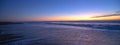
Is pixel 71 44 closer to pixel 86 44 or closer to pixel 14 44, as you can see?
pixel 86 44

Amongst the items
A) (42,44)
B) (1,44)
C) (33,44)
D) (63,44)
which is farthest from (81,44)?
(1,44)

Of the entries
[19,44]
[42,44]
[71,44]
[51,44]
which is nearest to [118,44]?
[71,44]

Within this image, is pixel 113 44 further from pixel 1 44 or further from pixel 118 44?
pixel 1 44

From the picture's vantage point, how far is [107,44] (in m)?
3.33

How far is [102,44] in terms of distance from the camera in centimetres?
335

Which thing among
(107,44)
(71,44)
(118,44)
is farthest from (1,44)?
(118,44)

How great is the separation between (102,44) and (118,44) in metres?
0.45

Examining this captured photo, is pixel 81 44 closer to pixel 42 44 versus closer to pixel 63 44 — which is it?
pixel 63 44

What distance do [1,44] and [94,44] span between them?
7.86 feet

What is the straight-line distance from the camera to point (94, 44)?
3.38 m

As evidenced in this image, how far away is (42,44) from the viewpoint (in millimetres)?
3375

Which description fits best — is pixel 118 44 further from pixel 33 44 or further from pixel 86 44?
pixel 33 44

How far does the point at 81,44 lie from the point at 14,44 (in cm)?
174

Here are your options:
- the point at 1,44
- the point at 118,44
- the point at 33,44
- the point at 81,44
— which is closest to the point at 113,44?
the point at 118,44
